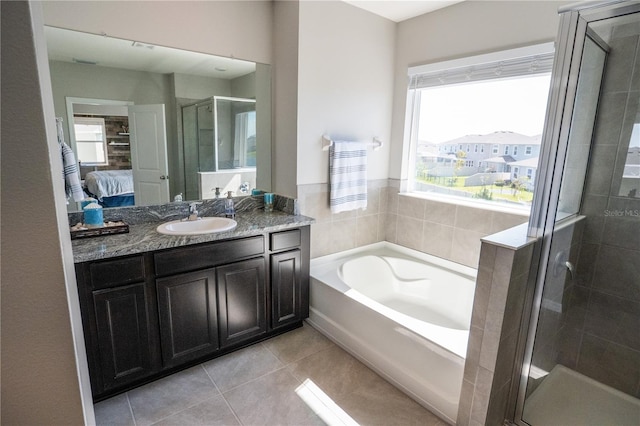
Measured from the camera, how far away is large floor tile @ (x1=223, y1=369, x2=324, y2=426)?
184 centimetres

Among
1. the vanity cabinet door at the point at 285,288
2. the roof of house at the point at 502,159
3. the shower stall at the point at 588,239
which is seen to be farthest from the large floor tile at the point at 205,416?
the roof of house at the point at 502,159

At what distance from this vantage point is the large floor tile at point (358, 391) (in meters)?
1.88

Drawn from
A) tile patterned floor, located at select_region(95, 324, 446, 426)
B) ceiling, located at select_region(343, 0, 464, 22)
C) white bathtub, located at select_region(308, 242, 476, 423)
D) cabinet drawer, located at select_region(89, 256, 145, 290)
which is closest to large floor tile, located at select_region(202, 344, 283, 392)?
tile patterned floor, located at select_region(95, 324, 446, 426)

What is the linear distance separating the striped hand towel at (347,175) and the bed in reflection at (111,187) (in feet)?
4.98

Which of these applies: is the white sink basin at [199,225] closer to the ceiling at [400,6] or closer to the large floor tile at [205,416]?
the large floor tile at [205,416]

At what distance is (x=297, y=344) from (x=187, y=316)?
853 millimetres

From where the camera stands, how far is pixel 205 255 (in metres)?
2.12

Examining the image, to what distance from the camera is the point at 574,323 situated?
2137 millimetres

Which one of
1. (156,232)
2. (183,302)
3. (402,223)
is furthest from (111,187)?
(402,223)

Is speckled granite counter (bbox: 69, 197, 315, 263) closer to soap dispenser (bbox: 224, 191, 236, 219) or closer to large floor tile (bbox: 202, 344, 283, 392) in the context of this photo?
soap dispenser (bbox: 224, 191, 236, 219)

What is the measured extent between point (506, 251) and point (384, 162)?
194 centimetres

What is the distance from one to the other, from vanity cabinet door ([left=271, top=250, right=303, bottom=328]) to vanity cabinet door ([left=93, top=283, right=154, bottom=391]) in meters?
0.86

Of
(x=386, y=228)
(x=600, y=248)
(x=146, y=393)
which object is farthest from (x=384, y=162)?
(x=146, y=393)

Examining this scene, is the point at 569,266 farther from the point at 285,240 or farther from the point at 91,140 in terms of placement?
the point at 91,140
